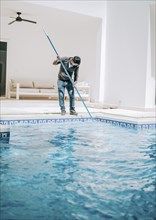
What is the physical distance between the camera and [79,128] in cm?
702

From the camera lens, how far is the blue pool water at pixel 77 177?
2.41m

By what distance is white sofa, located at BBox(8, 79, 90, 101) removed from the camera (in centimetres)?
1241

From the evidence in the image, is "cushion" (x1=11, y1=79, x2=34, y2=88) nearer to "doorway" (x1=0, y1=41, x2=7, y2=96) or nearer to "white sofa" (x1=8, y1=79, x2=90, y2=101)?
"white sofa" (x1=8, y1=79, x2=90, y2=101)

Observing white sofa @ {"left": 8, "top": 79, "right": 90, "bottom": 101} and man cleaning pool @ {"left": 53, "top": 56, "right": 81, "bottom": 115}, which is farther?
white sofa @ {"left": 8, "top": 79, "right": 90, "bottom": 101}

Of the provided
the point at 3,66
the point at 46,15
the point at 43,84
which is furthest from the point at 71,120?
the point at 3,66

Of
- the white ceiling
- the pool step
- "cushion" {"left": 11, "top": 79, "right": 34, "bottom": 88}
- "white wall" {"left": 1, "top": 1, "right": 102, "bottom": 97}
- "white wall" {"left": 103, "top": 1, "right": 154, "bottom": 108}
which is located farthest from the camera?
"cushion" {"left": 11, "top": 79, "right": 34, "bottom": 88}

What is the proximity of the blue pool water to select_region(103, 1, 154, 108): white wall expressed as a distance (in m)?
5.15

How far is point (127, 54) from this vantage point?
11219 millimetres

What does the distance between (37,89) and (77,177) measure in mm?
9644

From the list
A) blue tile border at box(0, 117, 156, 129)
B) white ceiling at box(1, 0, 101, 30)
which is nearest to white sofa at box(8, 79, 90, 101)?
white ceiling at box(1, 0, 101, 30)

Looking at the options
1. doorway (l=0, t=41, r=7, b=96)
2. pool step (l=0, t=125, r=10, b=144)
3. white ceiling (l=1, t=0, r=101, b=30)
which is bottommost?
pool step (l=0, t=125, r=10, b=144)

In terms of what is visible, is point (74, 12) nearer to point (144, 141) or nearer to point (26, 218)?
point (144, 141)

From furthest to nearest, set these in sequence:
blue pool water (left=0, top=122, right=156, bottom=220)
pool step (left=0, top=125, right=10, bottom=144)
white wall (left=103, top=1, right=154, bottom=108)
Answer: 1. white wall (left=103, top=1, right=154, bottom=108)
2. pool step (left=0, top=125, right=10, bottom=144)
3. blue pool water (left=0, top=122, right=156, bottom=220)

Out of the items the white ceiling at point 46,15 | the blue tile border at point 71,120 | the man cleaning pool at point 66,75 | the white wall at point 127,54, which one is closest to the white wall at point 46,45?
the white ceiling at point 46,15
